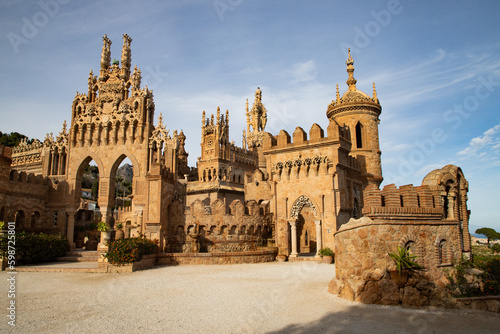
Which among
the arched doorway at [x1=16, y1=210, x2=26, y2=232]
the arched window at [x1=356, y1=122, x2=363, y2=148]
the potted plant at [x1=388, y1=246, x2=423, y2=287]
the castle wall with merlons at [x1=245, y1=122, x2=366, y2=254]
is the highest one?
the arched window at [x1=356, y1=122, x2=363, y2=148]

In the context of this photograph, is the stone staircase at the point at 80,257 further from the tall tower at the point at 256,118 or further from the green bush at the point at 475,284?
the tall tower at the point at 256,118

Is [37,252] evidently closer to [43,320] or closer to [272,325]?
[43,320]

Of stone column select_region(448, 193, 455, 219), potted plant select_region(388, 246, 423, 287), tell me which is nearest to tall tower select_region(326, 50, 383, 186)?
stone column select_region(448, 193, 455, 219)

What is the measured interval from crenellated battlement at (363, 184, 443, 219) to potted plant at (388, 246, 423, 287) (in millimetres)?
1071

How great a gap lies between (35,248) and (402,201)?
18168mm

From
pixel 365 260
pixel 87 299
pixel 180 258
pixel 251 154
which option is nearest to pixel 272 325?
pixel 365 260

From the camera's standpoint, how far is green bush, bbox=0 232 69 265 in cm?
1863

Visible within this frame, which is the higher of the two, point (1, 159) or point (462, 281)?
point (1, 159)

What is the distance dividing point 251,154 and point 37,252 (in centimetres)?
3948

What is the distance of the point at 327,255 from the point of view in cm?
2091

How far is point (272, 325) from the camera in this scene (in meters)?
8.11

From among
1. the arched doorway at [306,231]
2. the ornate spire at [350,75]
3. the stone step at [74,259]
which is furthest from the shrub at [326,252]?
the ornate spire at [350,75]

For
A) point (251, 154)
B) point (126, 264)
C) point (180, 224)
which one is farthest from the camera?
point (251, 154)

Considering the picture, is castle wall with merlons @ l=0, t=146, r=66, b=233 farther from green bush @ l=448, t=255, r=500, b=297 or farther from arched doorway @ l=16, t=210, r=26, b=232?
green bush @ l=448, t=255, r=500, b=297
